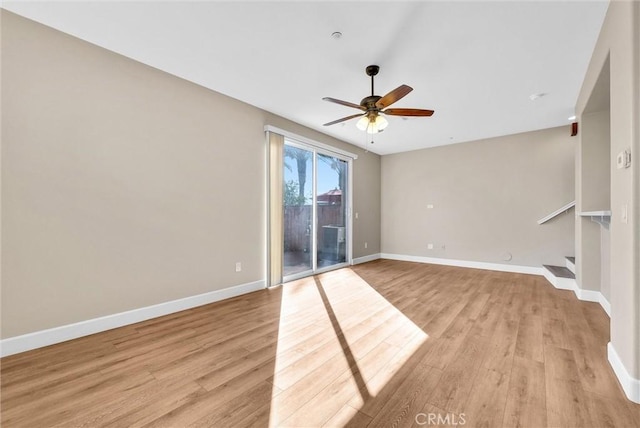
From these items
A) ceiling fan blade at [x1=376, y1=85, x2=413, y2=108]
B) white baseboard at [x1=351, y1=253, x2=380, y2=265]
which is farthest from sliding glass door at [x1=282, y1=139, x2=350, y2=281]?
ceiling fan blade at [x1=376, y1=85, x2=413, y2=108]

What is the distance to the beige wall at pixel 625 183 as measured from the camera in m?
1.60

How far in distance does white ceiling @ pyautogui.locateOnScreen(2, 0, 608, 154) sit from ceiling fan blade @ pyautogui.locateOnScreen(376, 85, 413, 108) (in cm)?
48

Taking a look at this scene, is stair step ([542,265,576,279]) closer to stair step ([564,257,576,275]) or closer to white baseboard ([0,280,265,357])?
stair step ([564,257,576,275])

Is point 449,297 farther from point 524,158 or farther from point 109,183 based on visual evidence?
point 109,183

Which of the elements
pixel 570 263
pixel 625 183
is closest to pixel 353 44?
pixel 625 183

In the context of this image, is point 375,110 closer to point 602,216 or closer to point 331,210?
point 602,216

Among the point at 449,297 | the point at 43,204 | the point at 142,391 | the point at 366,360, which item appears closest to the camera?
the point at 142,391

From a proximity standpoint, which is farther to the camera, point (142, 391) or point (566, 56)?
point (566, 56)

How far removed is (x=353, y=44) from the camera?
8.30ft

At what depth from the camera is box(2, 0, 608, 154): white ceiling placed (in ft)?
7.02

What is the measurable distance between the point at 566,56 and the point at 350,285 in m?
3.81

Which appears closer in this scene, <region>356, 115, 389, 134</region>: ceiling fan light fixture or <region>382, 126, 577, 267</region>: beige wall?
<region>356, 115, 389, 134</region>: ceiling fan light fixture

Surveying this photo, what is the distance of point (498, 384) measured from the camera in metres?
1.81

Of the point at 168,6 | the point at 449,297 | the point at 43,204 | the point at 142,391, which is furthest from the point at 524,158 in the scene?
the point at 43,204
